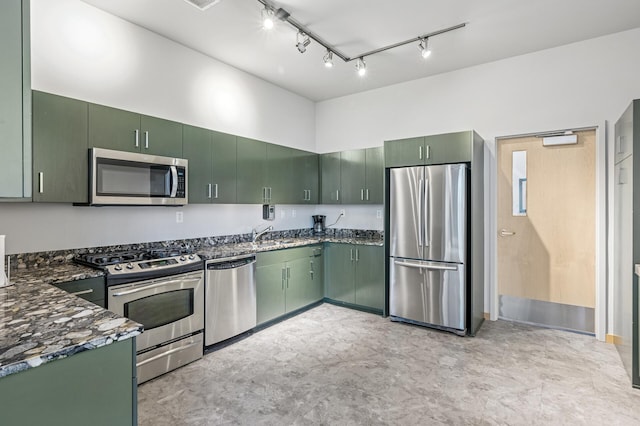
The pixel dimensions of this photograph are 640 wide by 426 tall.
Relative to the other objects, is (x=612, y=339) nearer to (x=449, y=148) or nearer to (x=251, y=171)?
(x=449, y=148)

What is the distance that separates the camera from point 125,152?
276 cm

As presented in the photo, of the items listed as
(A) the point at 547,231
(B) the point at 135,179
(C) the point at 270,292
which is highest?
(B) the point at 135,179

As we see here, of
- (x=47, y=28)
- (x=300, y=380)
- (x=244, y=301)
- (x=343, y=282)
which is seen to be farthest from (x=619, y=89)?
(x=47, y=28)

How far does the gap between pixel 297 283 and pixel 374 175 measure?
180 centimetres

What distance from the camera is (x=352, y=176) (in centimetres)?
476

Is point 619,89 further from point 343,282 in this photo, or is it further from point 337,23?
point 343,282

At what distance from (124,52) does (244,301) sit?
8.71ft

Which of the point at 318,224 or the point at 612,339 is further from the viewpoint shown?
the point at 318,224

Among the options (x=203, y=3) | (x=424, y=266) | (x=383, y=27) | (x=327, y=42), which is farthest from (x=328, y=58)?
(x=424, y=266)

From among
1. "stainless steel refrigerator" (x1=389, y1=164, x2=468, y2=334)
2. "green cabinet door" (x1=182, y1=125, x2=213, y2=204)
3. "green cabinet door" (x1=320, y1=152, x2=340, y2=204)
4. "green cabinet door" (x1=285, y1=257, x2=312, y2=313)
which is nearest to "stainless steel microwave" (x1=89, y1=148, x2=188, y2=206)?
"green cabinet door" (x1=182, y1=125, x2=213, y2=204)

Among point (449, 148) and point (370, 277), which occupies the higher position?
point (449, 148)

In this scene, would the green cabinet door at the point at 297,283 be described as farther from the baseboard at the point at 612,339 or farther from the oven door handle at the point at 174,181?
the baseboard at the point at 612,339

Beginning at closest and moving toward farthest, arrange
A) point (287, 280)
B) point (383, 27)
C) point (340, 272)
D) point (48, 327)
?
point (48, 327) → point (383, 27) → point (287, 280) → point (340, 272)

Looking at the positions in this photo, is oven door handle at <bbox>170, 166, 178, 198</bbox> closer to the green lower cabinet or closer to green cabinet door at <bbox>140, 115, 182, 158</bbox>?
green cabinet door at <bbox>140, 115, 182, 158</bbox>
